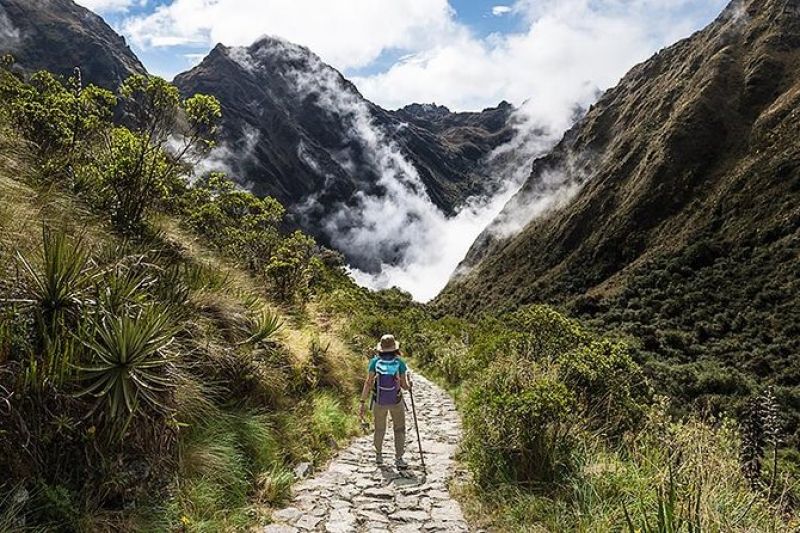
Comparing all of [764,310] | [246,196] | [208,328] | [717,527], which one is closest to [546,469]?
[717,527]

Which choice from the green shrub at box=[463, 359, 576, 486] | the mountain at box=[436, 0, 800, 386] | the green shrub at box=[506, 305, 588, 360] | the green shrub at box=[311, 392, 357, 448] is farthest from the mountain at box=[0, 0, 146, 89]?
the green shrub at box=[463, 359, 576, 486]

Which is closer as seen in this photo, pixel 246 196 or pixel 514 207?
pixel 246 196

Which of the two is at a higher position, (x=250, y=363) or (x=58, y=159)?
(x=58, y=159)

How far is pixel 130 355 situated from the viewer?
4289 millimetres

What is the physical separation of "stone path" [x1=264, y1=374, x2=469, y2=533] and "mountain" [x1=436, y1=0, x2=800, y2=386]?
56.1 meters

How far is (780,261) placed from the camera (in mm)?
69312

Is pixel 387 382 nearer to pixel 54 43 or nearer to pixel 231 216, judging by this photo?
pixel 231 216

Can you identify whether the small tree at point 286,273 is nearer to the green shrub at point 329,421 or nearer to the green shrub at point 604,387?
the green shrub at point 329,421

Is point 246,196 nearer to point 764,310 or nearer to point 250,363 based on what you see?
point 250,363

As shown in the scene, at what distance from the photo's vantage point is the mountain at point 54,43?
16650cm

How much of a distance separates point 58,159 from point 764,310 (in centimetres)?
7809

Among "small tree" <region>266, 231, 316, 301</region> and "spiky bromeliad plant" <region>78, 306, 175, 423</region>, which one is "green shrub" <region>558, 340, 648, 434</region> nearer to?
"spiky bromeliad plant" <region>78, 306, 175, 423</region>

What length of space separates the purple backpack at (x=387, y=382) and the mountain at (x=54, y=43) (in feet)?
618

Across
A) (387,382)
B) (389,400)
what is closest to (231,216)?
(387,382)
